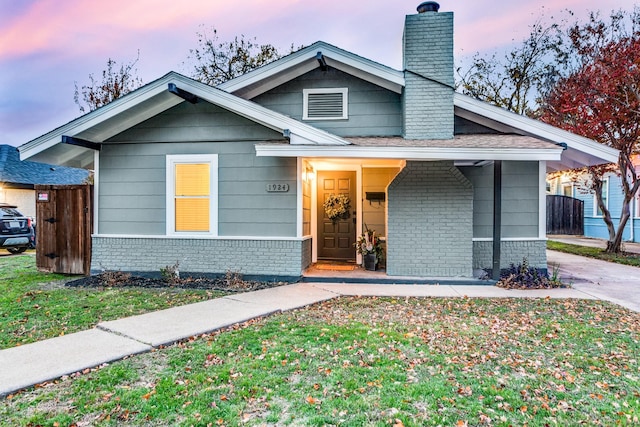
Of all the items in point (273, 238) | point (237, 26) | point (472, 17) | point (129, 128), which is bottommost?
point (273, 238)

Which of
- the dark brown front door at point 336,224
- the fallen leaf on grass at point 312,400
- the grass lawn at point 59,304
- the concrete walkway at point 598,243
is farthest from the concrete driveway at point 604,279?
the grass lawn at point 59,304

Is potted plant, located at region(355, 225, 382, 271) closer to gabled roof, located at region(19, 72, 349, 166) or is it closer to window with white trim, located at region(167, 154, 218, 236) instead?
gabled roof, located at region(19, 72, 349, 166)

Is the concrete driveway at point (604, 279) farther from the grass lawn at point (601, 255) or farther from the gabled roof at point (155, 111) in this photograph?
the gabled roof at point (155, 111)

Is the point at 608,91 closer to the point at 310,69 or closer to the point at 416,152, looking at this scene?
the point at 416,152

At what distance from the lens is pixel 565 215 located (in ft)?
64.9

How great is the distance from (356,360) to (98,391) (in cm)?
213

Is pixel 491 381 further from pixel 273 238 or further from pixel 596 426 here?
pixel 273 238

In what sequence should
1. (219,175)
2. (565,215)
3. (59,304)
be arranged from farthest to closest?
(565,215) < (219,175) < (59,304)

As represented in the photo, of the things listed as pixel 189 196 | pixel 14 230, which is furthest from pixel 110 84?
pixel 189 196

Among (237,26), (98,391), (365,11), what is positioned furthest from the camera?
(237,26)

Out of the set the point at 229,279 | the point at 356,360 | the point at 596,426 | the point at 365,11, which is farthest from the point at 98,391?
the point at 365,11

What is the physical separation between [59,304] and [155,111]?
4.01 m

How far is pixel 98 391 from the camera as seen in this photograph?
283 centimetres

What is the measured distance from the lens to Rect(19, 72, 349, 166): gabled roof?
6.70 metres
